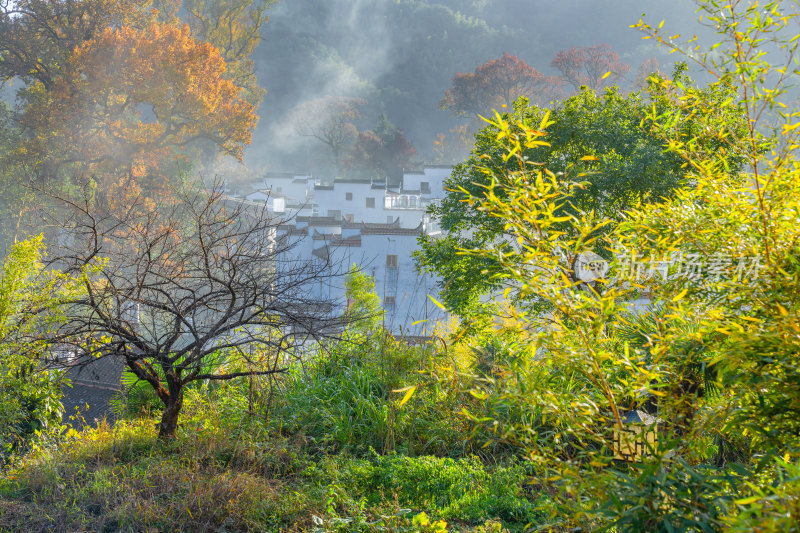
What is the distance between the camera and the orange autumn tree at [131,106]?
16953mm

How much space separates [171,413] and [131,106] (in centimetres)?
1761

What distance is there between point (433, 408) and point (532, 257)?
112 inches

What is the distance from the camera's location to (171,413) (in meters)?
3.96

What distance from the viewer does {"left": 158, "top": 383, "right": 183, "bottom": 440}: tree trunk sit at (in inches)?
153

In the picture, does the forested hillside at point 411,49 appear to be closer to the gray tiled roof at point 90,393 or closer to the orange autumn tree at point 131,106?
the orange autumn tree at point 131,106

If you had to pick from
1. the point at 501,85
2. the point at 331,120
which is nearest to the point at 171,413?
the point at 501,85

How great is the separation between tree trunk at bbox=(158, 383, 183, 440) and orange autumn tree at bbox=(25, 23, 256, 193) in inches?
610

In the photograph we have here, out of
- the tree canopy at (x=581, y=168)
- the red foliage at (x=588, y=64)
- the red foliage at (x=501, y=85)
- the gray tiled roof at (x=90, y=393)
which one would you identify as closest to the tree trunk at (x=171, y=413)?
the tree canopy at (x=581, y=168)

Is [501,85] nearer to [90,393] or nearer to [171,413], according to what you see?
[90,393]

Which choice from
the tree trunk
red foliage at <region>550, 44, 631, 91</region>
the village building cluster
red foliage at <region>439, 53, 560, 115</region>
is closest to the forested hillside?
red foliage at <region>439, 53, 560, 115</region>

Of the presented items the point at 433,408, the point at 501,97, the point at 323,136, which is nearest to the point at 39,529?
the point at 433,408

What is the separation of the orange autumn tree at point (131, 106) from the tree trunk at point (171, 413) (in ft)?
50.8

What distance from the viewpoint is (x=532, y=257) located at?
1.69 metres

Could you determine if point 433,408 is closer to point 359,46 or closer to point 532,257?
point 532,257
